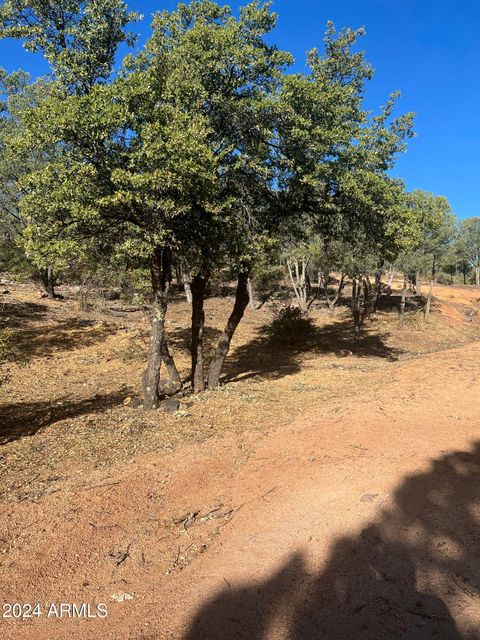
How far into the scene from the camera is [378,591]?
4938 mm

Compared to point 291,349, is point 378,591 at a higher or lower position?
higher

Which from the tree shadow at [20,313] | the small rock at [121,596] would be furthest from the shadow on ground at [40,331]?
the small rock at [121,596]

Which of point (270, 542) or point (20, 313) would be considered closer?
point (270, 542)

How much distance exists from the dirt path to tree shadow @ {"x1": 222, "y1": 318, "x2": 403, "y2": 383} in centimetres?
810

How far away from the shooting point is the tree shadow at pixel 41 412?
11154 millimetres

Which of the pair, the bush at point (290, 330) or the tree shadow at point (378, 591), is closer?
the tree shadow at point (378, 591)

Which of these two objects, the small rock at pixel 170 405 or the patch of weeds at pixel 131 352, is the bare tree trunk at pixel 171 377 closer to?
the small rock at pixel 170 405

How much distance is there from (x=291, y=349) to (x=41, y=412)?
522 inches

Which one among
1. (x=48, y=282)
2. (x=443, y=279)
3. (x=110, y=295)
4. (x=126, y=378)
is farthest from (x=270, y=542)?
(x=443, y=279)

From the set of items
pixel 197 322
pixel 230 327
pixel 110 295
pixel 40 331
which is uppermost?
pixel 197 322

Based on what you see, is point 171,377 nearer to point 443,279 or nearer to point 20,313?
point 20,313

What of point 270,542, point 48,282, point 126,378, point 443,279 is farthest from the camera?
point 443,279

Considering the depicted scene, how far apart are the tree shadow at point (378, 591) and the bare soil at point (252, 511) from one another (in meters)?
0.02

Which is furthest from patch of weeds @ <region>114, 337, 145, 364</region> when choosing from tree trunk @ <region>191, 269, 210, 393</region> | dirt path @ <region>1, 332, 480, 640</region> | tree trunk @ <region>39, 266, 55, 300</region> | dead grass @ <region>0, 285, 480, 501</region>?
tree trunk @ <region>39, 266, 55, 300</region>
